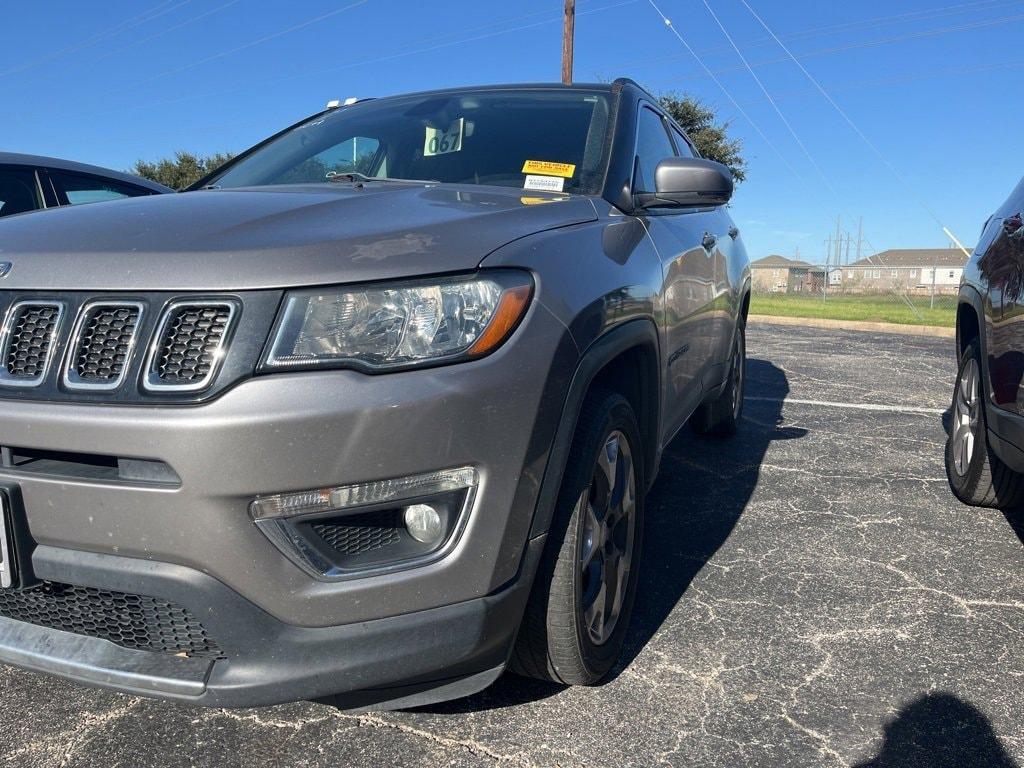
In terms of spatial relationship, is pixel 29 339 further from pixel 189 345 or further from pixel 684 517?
pixel 684 517

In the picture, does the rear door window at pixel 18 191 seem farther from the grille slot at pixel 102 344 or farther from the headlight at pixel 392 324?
the headlight at pixel 392 324

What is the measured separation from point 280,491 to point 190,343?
0.32 metres

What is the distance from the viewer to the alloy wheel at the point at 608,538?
221 cm

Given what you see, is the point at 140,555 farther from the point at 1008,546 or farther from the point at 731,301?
the point at 731,301

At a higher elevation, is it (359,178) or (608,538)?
(359,178)

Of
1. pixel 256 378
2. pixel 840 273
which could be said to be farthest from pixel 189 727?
pixel 840 273

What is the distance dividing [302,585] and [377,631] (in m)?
0.18

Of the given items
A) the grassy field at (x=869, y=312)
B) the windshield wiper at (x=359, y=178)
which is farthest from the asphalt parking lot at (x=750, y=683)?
the grassy field at (x=869, y=312)

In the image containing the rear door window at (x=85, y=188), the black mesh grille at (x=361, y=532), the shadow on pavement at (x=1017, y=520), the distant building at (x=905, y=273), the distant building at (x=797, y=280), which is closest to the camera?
the black mesh grille at (x=361, y=532)

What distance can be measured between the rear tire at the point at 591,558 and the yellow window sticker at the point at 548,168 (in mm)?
852

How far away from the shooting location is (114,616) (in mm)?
1716

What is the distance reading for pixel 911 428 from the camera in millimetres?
5395

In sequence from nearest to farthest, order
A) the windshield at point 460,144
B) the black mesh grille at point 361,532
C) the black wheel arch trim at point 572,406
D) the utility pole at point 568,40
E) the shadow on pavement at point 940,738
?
the black mesh grille at point 361,532
the black wheel arch trim at point 572,406
the shadow on pavement at point 940,738
the windshield at point 460,144
the utility pole at point 568,40

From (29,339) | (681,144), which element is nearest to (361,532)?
(29,339)
